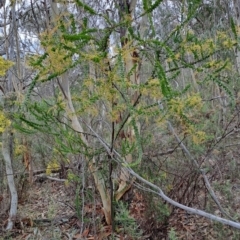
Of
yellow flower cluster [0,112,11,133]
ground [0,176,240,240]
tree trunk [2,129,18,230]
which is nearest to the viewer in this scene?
yellow flower cluster [0,112,11,133]

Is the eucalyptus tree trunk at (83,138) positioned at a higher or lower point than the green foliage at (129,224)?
higher

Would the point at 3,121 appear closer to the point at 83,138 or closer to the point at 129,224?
the point at 83,138

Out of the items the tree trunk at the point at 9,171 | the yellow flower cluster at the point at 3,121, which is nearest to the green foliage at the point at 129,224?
the yellow flower cluster at the point at 3,121

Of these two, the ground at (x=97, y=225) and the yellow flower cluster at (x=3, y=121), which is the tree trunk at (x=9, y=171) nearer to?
the ground at (x=97, y=225)

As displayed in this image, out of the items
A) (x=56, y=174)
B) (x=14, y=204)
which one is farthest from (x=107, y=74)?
(x=56, y=174)

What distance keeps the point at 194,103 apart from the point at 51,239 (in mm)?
1967

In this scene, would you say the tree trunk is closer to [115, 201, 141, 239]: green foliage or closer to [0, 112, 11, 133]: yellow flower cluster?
[0, 112, 11, 133]: yellow flower cluster

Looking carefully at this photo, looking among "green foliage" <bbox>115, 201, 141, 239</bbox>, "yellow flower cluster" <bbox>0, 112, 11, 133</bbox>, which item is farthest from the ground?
"yellow flower cluster" <bbox>0, 112, 11, 133</bbox>

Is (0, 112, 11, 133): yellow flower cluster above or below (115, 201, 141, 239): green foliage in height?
above

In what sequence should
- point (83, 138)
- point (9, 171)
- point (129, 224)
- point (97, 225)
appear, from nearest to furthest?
1. point (129, 224)
2. point (83, 138)
3. point (97, 225)
4. point (9, 171)

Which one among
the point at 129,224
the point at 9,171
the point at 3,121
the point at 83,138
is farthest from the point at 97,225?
the point at 3,121

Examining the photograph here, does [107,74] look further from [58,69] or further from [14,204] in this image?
[14,204]

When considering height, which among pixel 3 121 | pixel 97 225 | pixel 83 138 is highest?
pixel 3 121

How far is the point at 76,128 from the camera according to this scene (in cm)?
320
